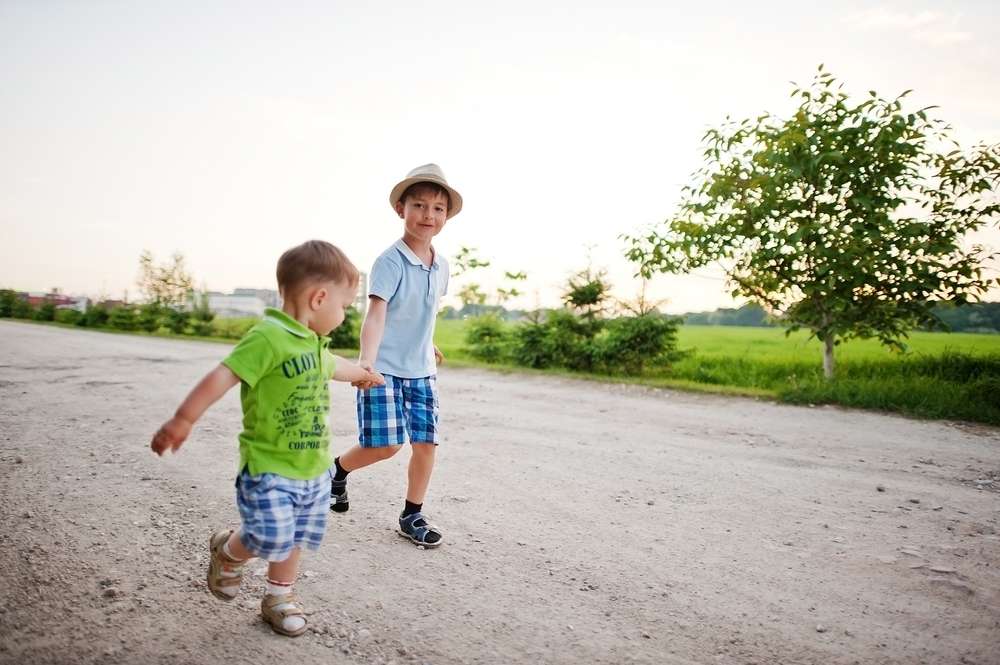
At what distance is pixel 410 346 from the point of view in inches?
130

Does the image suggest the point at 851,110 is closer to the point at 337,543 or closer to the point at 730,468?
the point at 730,468

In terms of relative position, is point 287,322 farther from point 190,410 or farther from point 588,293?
point 588,293

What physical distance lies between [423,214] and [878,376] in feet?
28.6

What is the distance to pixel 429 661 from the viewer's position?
2164mm

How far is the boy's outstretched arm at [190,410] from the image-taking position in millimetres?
2014

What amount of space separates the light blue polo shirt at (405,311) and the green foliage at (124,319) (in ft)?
85.2

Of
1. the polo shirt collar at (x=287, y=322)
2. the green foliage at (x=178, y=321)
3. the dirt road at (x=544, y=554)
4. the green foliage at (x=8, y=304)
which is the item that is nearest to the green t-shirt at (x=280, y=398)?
the polo shirt collar at (x=287, y=322)

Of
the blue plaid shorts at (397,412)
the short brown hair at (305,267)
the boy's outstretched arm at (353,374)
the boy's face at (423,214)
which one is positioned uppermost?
the boy's face at (423,214)

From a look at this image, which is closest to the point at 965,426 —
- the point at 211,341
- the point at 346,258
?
the point at 346,258

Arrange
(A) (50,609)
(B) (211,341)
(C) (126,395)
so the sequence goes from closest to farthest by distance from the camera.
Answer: (A) (50,609) → (C) (126,395) → (B) (211,341)

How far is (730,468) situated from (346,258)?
3854 millimetres

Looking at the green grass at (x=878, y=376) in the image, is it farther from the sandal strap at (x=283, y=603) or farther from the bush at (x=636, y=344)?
the sandal strap at (x=283, y=603)

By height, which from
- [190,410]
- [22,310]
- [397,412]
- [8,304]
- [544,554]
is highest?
[8,304]

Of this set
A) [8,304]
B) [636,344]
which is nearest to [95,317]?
[8,304]
